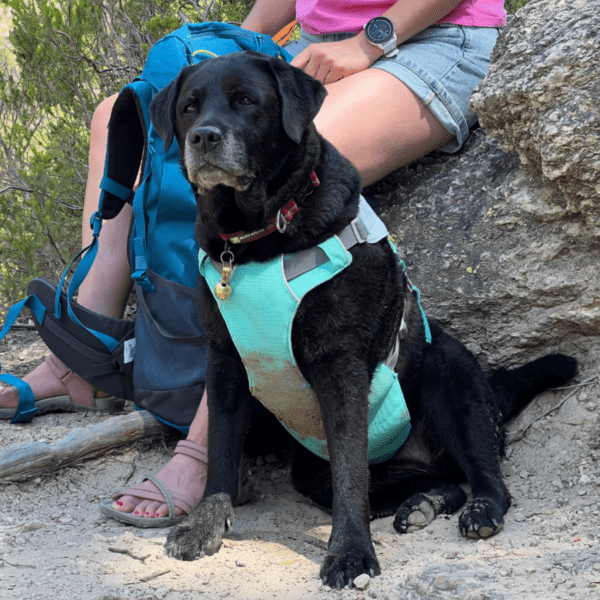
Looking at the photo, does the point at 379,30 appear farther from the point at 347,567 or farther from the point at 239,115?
the point at 347,567

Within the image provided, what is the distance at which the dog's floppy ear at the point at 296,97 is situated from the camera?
6.44 ft

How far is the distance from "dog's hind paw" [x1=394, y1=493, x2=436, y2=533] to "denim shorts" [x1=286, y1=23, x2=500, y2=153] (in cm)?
149

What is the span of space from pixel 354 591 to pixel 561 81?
5.79 ft

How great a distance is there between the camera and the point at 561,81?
7.41ft

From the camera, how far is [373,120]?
254 cm

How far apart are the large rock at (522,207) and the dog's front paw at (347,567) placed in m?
A: 1.26

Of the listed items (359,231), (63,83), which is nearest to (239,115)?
(359,231)

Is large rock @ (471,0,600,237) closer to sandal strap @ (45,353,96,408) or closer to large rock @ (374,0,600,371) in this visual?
large rock @ (374,0,600,371)

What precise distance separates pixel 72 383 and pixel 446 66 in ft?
6.77

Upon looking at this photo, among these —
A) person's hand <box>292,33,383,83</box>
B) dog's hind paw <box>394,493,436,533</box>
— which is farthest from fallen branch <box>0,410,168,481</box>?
person's hand <box>292,33,383,83</box>

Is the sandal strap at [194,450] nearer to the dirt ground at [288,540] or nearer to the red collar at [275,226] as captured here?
the dirt ground at [288,540]

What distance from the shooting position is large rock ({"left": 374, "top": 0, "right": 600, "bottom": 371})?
228 centimetres

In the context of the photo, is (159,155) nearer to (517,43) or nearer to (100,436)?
(100,436)

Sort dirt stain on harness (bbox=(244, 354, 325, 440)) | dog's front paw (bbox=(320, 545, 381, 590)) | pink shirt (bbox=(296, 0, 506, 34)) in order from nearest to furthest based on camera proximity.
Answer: dog's front paw (bbox=(320, 545, 381, 590))
dirt stain on harness (bbox=(244, 354, 325, 440))
pink shirt (bbox=(296, 0, 506, 34))
